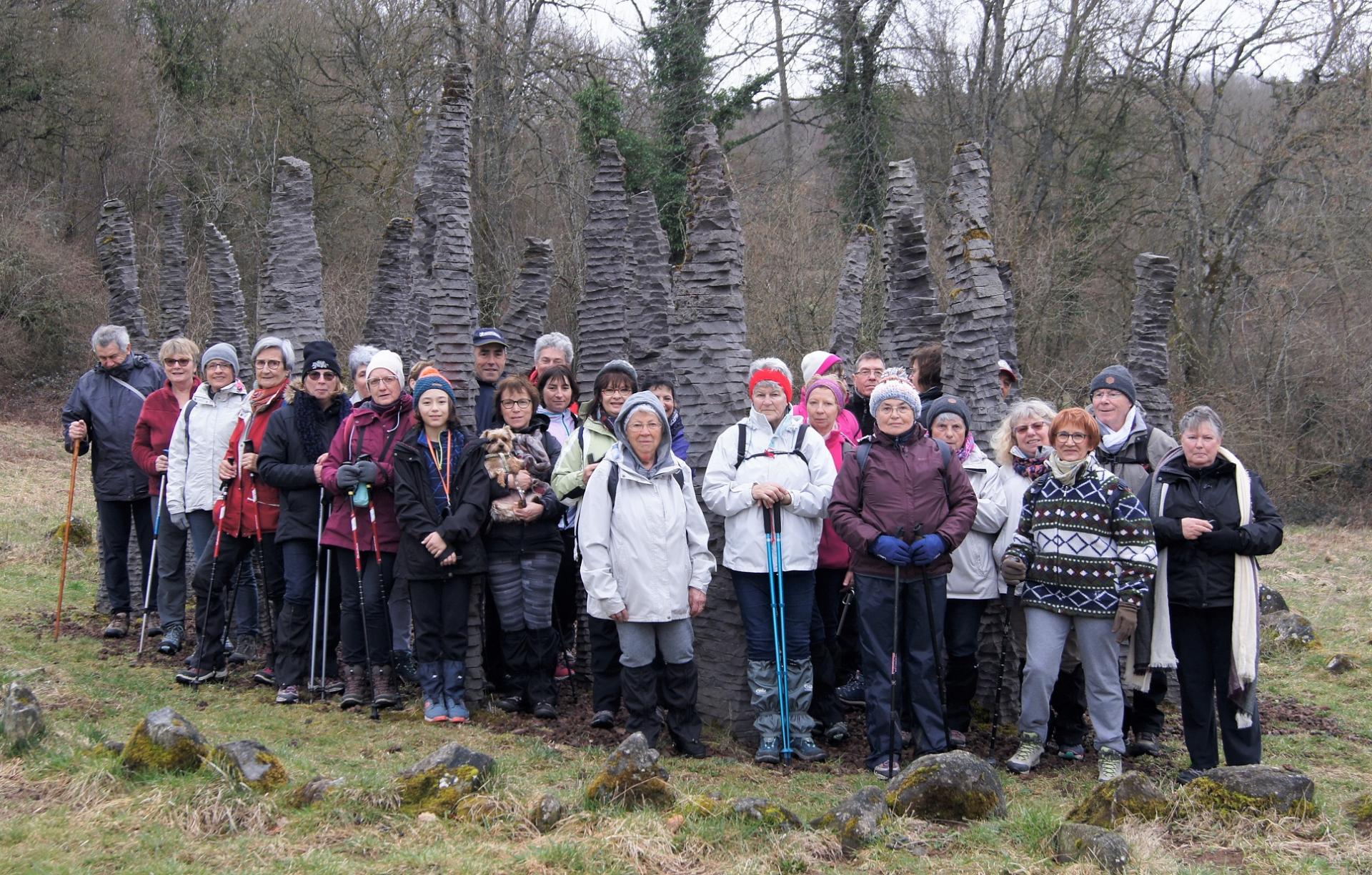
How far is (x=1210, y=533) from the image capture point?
19.6 feet

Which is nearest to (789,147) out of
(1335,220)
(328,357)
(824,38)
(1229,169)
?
(824,38)

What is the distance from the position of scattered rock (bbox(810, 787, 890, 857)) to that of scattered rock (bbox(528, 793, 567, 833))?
1.10 meters

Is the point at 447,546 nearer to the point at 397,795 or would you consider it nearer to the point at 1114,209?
the point at 397,795

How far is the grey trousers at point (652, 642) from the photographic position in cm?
644

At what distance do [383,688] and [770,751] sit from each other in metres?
2.51

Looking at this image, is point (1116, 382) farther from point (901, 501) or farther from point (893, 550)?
point (893, 550)

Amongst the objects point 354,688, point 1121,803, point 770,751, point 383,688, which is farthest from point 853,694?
point 354,688

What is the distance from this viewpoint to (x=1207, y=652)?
20.3 ft

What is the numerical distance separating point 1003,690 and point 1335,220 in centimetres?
1709

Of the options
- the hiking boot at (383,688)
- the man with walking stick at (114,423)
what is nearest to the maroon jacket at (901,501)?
the hiking boot at (383,688)

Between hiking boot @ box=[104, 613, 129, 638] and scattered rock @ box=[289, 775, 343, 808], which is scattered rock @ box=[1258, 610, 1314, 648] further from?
hiking boot @ box=[104, 613, 129, 638]

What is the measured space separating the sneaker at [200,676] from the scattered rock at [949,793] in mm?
4940

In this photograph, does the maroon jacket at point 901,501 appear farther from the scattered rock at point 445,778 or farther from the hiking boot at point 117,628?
the hiking boot at point 117,628

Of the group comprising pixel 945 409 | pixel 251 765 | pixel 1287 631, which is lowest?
pixel 1287 631
